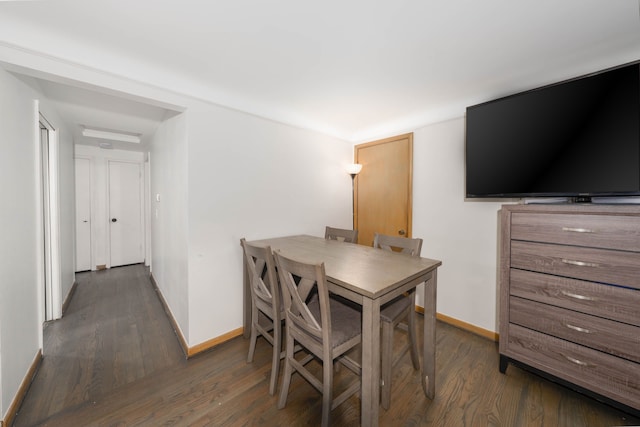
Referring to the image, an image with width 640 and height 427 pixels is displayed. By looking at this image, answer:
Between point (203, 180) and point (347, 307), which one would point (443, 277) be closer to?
point (347, 307)

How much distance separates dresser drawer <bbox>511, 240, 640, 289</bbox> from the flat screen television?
15.5 inches

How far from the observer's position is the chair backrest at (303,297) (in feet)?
4.00

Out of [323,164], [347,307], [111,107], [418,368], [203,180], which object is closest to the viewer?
[347,307]

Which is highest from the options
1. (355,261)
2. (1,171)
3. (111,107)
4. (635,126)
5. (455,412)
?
(111,107)

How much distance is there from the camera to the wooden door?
2859 mm

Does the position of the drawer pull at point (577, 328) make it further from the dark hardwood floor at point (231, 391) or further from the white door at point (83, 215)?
the white door at point (83, 215)

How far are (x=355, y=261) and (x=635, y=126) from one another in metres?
1.83

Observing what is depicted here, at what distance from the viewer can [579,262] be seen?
1.50m

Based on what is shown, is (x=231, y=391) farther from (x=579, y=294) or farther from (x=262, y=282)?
(x=579, y=294)

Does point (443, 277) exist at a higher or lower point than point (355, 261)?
lower

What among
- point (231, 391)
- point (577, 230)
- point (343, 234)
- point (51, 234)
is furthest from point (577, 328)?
point (51, 234)

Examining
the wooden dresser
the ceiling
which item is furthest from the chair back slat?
the wooden dresser

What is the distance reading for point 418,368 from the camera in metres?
1.88

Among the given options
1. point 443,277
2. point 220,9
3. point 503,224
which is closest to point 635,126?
point 503,224
